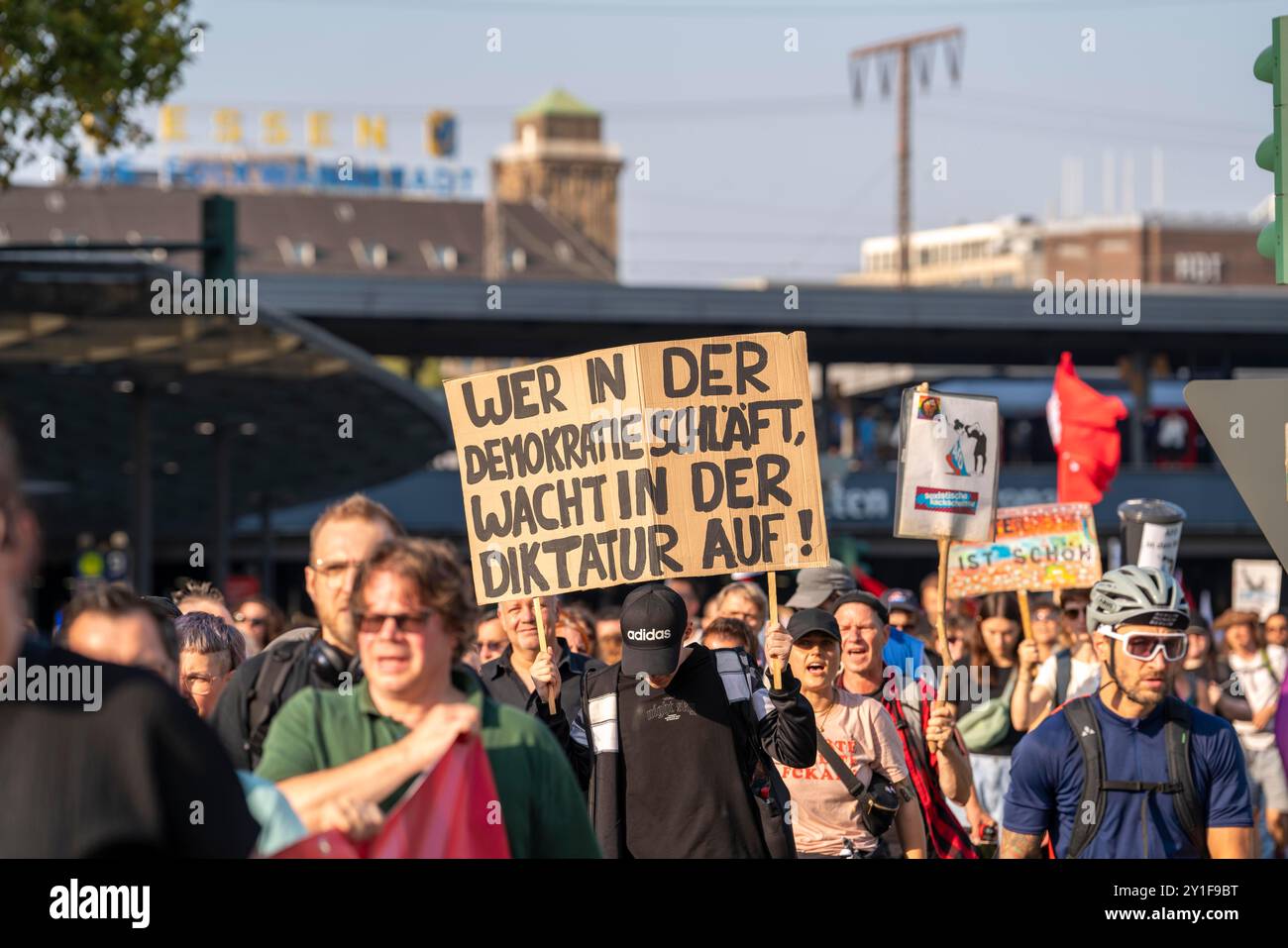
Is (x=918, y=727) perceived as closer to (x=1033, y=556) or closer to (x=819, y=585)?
(x=819, y=585)

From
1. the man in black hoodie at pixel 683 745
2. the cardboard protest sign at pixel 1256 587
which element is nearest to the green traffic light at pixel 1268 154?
the man in black hoodie at pixel 683 745

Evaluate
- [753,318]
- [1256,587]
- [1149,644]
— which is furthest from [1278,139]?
[753,318]

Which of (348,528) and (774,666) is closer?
(348,528)

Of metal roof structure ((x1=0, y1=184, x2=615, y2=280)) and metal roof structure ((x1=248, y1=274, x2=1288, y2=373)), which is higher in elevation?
metal roof structure ((x1=0, y1=184, x2=615, y2=280))

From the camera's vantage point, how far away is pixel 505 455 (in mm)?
7855

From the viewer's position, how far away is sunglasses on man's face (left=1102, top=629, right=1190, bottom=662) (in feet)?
21.2

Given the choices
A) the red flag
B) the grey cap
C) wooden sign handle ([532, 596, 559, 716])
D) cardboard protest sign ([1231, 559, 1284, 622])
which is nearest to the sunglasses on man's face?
wooden sign handle ([532, 596, 559, 716])

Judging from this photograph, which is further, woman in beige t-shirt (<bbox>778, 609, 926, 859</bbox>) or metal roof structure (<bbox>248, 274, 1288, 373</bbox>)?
metal roof structure (<bbox>248, 274, 1288, 373</bbox>)

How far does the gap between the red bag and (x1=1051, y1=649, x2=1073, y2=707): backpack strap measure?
6.21 meters

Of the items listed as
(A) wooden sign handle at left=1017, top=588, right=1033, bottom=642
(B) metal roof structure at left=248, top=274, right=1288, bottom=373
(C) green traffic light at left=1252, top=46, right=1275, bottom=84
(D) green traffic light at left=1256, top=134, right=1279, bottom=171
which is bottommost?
(A) wooden sign handle at left=1017, top=588, right=1033, bottom=642

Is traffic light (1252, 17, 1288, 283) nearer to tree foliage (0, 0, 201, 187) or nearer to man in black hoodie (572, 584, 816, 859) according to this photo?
man in black hoodie (572, 584, 816, 859)
